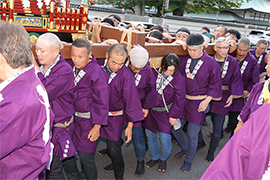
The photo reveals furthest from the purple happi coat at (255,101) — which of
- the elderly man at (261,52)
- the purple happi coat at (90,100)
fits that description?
the elderly man at (261,52)

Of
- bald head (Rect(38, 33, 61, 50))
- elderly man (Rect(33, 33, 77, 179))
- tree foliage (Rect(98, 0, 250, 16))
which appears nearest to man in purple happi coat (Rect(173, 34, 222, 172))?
elderly man (Rect(33, 33, 77, 179))

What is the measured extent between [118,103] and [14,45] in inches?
68.2

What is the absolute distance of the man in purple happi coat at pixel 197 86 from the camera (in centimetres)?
354

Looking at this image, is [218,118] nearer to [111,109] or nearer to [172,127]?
[172,127]

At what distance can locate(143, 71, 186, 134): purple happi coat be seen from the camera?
3389 millimetres

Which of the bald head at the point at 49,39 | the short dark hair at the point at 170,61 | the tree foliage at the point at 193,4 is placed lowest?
the short dark hair at the point at 170,61

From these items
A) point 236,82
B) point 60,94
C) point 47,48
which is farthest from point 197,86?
point 47,48

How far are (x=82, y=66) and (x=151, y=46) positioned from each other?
1.03m

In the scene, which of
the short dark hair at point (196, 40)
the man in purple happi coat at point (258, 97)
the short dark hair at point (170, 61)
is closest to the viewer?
the man in purple happi coat at point (258, 97)

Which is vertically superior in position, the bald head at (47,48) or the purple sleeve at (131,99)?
the bald head at (47,48)

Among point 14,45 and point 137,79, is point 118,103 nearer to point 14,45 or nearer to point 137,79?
point 137,79

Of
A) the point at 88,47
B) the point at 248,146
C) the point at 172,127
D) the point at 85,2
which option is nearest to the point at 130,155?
the point at 172,127

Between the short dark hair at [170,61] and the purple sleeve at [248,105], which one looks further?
the short dark hair at [170,61]

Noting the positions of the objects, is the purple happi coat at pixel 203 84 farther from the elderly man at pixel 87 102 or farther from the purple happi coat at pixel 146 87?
the elderly man at pixel 87 102
